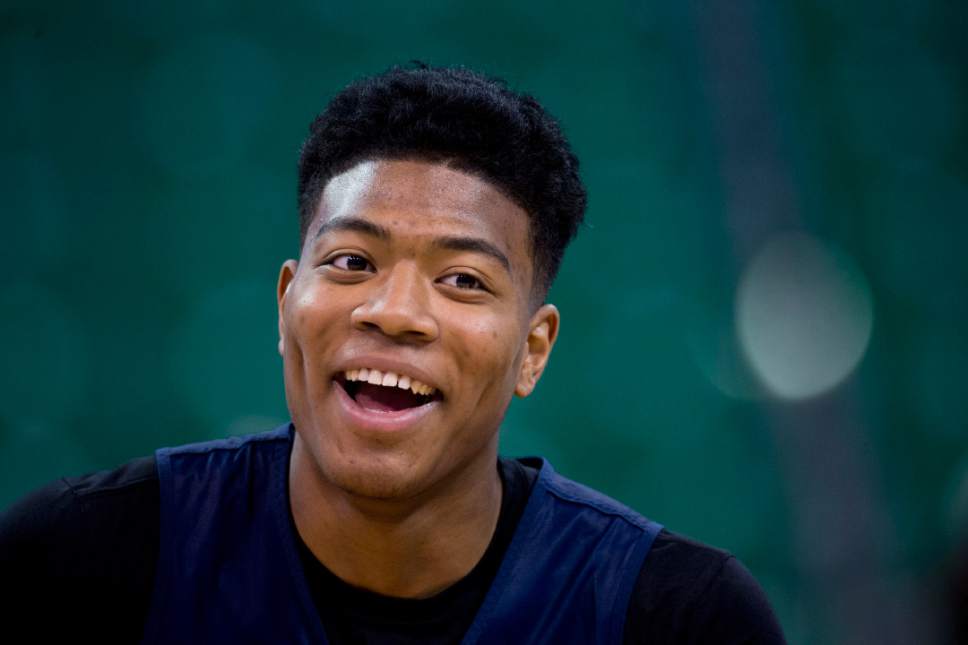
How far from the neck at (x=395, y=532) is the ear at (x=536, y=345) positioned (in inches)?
5.8

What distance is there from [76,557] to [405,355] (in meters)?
0.60

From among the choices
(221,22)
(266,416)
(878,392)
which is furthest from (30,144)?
(878,392)

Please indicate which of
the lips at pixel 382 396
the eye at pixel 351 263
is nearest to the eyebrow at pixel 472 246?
the eye at pixel 351 263

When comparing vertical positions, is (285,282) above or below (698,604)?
above

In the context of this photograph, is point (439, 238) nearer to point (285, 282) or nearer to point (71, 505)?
point (285, 282)

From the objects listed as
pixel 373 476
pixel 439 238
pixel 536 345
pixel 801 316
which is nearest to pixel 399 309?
pixel 439 238

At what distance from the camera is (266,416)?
2.82 metres

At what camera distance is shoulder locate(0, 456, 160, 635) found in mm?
1411

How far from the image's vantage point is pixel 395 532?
146 cm

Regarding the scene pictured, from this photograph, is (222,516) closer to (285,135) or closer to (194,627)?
(194,627)

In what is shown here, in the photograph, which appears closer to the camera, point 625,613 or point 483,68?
point 625,613

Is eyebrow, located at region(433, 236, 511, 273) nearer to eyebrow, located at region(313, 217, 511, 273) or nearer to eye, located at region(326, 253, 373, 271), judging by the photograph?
eyebrow, located at region(313, 217, 511, 273)

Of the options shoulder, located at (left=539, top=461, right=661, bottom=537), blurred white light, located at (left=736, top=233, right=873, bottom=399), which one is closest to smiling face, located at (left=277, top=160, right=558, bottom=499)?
shoulder, located at (left=539, top=461, right=661, bottom=537)

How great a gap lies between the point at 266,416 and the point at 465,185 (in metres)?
1.59
